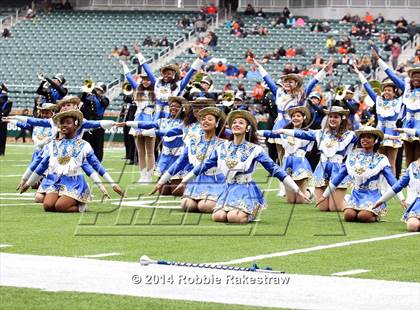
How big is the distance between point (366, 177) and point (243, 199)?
1610 mm

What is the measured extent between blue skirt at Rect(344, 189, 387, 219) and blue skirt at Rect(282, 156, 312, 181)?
265 cm

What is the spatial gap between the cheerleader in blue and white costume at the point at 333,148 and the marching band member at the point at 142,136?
176 inches

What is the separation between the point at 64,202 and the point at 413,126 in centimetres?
584

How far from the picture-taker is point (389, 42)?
3869 cm

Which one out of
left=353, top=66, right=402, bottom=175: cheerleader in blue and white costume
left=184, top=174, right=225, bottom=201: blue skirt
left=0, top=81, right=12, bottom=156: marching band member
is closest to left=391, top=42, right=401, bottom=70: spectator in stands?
left=0, top=81, right=12, bottom=156: marching band member

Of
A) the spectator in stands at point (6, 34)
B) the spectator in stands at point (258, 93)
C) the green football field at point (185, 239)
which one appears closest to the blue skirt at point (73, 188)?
the green football field at point (185, 239)

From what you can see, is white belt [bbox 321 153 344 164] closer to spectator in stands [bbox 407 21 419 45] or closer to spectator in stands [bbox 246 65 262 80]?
spectator in stands [bbox 246 65 262 80]

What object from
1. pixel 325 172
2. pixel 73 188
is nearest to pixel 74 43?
pixel 325 172

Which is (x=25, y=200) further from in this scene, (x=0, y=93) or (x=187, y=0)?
(x=187, y=0)

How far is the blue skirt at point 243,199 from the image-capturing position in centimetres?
1361

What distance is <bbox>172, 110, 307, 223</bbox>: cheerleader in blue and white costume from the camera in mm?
13570

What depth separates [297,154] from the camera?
57.0 feet

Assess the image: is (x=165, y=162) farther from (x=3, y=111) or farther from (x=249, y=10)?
(x=249, y=10)

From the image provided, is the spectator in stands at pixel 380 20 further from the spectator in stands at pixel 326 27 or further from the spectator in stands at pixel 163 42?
the spectator in stands at pixel 163 42
